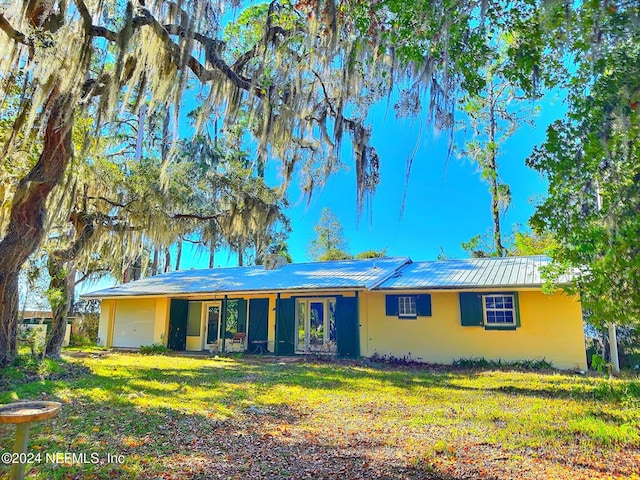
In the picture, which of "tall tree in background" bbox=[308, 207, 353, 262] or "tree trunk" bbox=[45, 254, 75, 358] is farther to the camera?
"tall tree in background" bbox=[308, 207, 353, 262]

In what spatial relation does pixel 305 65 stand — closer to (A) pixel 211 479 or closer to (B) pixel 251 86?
(B) pixel 251 86

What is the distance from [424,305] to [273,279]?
5.40 m

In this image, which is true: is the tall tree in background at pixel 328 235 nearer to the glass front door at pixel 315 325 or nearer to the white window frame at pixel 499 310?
the glass front door at pixel 315 325

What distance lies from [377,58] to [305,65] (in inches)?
55.9

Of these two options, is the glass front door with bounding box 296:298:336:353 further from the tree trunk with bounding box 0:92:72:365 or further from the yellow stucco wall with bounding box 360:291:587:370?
the tree trunk with bounding box 0:92:72:365

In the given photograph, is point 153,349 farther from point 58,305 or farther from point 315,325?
point 315,325

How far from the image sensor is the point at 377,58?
5.09 meters

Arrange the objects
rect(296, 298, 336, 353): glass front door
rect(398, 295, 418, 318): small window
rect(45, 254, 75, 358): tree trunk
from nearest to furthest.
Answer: rect(45, 254, 75, 358): tree trunk, rect(398, 295, 418, 318): small window, rect(296, 298, 336, 353): glass front door

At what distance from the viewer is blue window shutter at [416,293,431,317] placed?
11828 mm

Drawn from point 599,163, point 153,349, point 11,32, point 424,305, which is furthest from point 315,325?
point 599,163

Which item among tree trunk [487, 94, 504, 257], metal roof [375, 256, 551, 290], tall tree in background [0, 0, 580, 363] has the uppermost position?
tree trunk [487, 94, 504, 257]

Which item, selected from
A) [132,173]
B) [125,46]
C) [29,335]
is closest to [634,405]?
[125,46]

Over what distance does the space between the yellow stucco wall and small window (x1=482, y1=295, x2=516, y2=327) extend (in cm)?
A: 22

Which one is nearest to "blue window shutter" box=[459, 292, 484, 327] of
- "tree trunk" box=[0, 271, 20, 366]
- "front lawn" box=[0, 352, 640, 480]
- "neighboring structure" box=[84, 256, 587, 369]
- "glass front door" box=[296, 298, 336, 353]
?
"neighboring structure" box=[84, 256, 587, 369]
